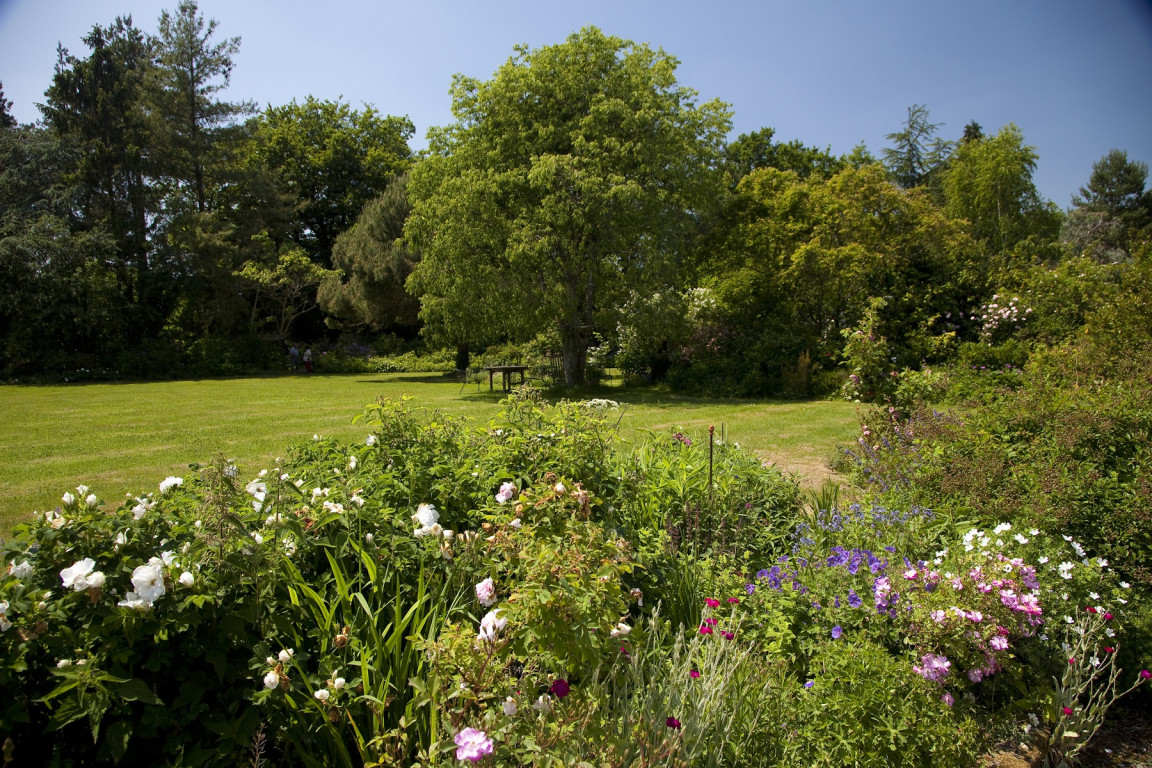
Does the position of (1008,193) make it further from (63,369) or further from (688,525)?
(63,369)

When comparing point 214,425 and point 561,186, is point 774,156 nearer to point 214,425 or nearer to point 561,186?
point 561,186

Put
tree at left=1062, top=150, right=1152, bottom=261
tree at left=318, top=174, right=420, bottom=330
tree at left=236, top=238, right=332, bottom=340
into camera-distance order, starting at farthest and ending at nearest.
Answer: tree at left=1062, top=150, right=1152, bottom=261
tree at left=236, top=238, right=332, bottom=340
tree at left=318, top=174, right=420, bottom=330

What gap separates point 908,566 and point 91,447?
9.11m

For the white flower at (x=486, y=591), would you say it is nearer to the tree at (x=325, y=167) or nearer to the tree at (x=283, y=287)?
the tree at (x=283, y=287)

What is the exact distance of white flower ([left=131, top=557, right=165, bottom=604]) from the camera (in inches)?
55.2

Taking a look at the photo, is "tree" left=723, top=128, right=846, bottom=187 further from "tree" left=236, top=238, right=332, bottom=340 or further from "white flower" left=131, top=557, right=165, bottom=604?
"white flower" left=131, top=557, right=165, bottom=604

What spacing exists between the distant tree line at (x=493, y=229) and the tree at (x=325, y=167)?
14 cm

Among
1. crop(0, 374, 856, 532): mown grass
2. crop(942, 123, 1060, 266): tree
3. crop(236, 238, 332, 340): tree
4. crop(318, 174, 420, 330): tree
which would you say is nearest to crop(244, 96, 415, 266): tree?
crop(236, 238, 332, 340): tree

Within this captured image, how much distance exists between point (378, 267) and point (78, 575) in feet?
69.3

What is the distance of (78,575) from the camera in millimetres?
1396

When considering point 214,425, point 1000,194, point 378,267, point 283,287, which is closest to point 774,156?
point 1000,194

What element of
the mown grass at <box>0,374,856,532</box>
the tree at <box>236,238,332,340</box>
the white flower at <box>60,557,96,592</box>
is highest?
the tree at <box>236,238,332,340</box>

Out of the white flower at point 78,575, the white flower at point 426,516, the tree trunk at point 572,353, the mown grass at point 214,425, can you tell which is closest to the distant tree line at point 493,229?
the tree trunk at point 572,353

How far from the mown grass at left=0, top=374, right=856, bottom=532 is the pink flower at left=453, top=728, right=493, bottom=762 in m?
2.06
